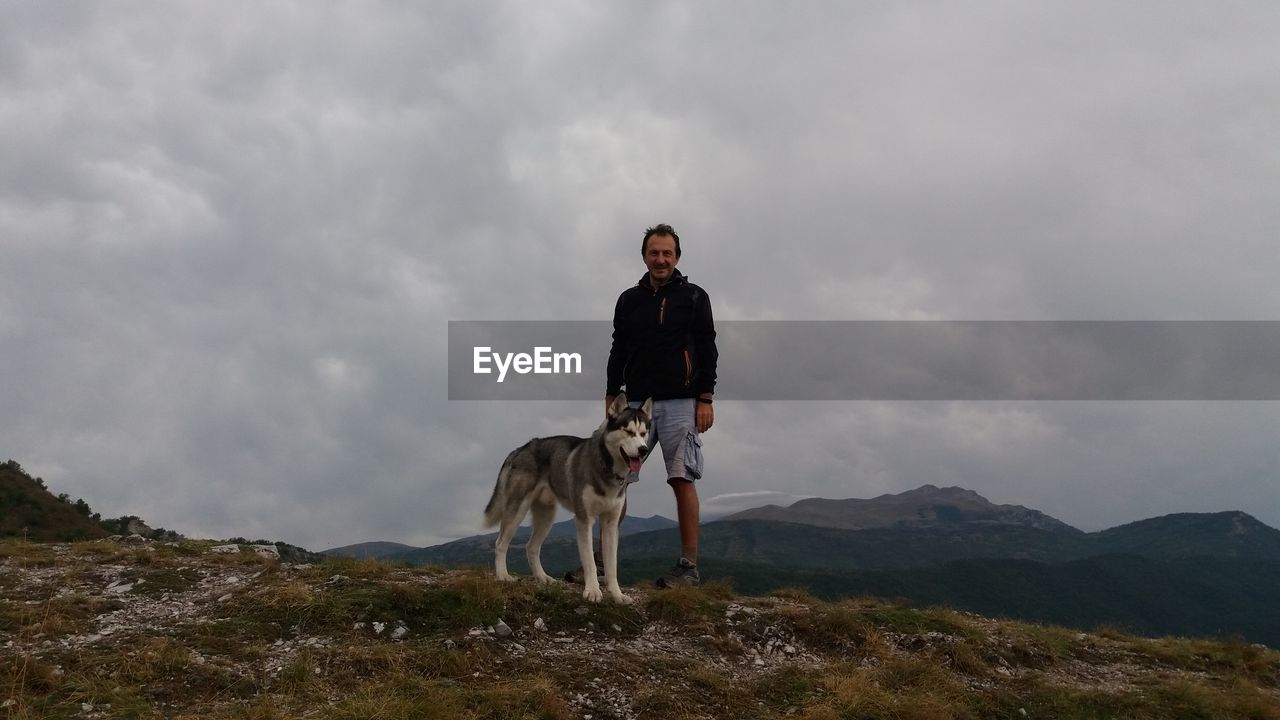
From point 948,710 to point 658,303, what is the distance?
607 centimetres

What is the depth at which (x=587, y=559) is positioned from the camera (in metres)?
9.05

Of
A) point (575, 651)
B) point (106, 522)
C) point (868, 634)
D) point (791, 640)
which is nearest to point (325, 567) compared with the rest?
point (575, 651)

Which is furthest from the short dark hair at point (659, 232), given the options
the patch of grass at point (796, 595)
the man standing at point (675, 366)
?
the patch of grass at point (796, 595)

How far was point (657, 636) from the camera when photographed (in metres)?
8.45

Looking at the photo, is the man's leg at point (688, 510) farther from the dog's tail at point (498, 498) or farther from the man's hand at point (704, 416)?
the dog's tail at point (498, 498)

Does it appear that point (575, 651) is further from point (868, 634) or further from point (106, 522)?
point (106, 522)

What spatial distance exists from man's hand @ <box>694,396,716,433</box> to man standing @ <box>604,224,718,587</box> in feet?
0.05

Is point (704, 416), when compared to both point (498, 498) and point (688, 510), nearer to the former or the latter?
point (688, 510)

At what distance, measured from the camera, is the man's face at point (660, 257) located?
10.6 meters

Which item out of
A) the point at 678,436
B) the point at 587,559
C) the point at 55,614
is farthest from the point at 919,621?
the point at 55,614

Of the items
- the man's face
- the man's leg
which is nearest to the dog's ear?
the man's leg

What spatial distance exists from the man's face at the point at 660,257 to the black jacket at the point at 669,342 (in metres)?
0.13

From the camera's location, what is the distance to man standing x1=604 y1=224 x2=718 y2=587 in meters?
10.4

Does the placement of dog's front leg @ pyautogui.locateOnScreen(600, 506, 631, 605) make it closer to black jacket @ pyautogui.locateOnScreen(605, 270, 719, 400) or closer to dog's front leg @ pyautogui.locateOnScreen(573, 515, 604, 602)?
dog's front leg @ pyautogui.locateOnScreen(573, 515, 604, 602)
